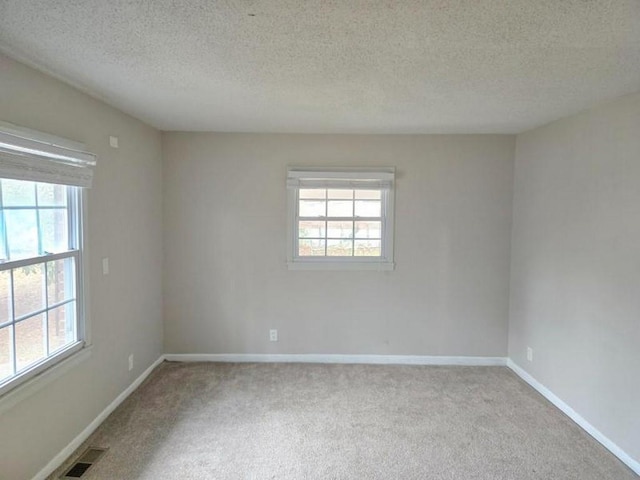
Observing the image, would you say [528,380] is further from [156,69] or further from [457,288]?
[156,69]

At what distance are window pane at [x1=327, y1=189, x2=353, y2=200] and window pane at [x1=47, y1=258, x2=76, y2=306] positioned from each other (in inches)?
91.5

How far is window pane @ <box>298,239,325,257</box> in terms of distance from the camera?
387 centimetres

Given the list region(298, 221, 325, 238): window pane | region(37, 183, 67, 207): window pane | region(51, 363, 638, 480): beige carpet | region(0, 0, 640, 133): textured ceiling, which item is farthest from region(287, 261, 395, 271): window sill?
region(37, 183, 67, 207): window pane

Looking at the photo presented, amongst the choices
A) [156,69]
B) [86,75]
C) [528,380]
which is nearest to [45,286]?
[86,75]

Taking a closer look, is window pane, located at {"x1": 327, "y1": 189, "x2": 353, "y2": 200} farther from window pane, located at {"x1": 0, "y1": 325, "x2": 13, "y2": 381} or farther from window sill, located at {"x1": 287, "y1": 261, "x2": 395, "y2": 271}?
window pane, located at {"x1": 0, "y1": 325, "x2": 13, "y2": 381}

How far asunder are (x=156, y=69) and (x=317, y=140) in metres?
1.91

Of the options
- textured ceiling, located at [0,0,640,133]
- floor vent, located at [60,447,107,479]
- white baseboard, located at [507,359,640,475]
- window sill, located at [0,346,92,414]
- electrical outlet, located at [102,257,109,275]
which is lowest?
floor vent, located at [60,447,107,479]

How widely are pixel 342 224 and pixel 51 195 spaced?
8.18ft

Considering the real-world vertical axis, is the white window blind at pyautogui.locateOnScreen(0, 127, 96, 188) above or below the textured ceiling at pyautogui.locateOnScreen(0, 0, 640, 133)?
below

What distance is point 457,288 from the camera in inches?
150

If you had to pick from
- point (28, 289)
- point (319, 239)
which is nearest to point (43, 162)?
point (28, 289)

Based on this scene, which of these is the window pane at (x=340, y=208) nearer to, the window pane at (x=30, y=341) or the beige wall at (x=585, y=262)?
the beige wall at (x=585, y=262)

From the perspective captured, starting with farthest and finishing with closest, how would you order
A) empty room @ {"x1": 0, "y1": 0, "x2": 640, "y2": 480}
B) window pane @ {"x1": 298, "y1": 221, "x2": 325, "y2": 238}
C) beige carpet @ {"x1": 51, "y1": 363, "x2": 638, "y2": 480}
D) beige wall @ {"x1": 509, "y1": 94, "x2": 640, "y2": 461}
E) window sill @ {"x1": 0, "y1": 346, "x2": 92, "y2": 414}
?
window pane @ {"x1": 298, "y1": 221, "x2": 325, "y2": 238} < beige wall @ {"x1": 509, "y1": 94, "x2": 640, "y2": 461} < beige carpet @ {"x1": 51, "y1": 363, "x2": 638, "y2": 480} < window sill @ {"x1": 0, "y1": 346, "x2": 92, "y2": 414} < empty room @ {"x1": 0, "y1": 0, "x2": 640, "y2": 480}

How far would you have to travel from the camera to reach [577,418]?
2809mm
